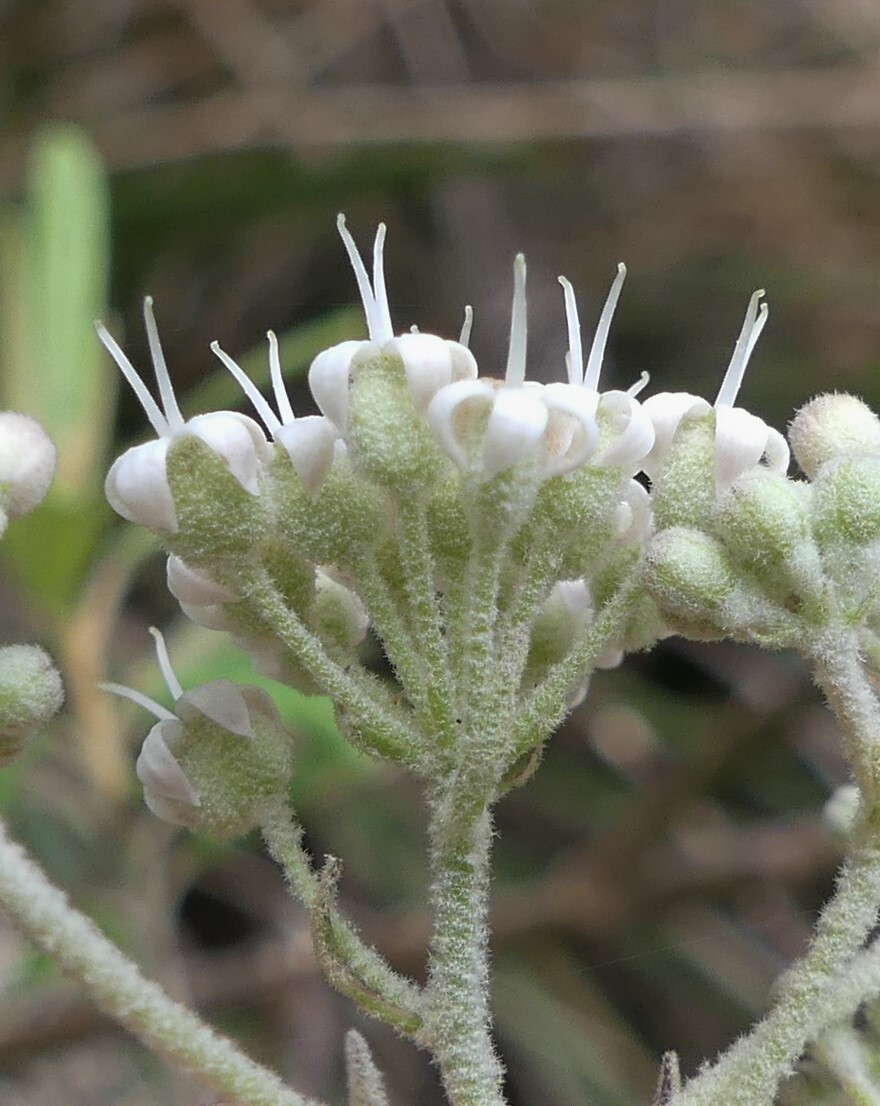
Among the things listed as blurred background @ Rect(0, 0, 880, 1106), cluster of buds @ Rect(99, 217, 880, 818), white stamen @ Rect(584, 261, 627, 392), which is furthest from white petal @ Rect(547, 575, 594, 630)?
blurred background @ Rect(0, 0, 880, 1106)

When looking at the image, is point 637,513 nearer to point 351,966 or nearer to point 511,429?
→ point 511,429

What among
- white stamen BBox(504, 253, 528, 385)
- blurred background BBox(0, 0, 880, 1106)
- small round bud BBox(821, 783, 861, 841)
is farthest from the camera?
blurred background BBox(0, 0, 880, 1106)

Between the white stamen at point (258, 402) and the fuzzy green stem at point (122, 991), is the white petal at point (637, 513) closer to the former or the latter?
the white stamen at point (258, 402)

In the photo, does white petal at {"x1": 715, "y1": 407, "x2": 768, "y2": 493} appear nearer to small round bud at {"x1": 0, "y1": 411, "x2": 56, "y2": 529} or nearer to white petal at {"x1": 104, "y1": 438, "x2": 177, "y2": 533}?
white petal at {"x1": 104, "y1": 438, "x2": 177, "y2": 533}

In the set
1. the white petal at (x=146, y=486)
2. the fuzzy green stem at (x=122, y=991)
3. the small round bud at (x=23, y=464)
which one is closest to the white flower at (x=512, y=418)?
the white petal at (x=146, y=486)

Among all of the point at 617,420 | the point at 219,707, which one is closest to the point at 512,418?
the point at 617,420

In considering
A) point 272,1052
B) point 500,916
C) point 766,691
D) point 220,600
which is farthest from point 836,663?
point 766,691
